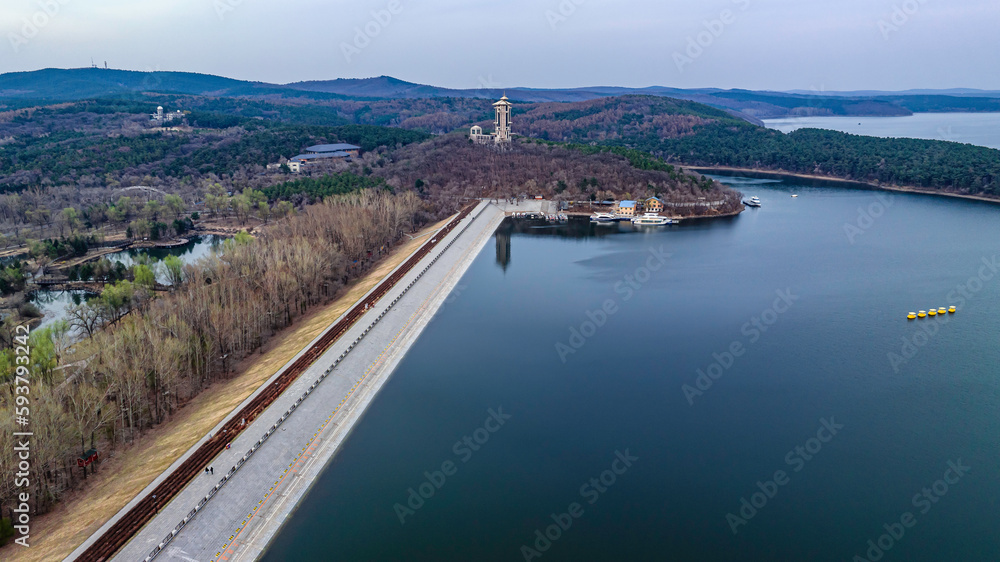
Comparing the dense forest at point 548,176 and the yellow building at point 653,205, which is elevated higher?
the dense forest at point 548,176

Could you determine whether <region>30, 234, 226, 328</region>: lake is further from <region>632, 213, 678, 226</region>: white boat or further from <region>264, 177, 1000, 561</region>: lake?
<region>632, 213, 678, 226</region>: white boat

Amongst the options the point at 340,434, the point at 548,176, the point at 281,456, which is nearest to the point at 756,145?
the point at 548,176

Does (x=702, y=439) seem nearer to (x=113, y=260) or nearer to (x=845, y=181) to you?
(x=113, y=260)

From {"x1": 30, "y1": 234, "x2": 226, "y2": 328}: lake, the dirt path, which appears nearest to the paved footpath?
the dirt path

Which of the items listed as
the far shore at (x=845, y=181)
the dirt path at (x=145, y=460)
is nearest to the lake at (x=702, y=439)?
the dirt path at (x=145, y=460)

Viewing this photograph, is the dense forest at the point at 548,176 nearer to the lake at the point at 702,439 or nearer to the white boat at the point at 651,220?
the white boat at the point at 651,220
